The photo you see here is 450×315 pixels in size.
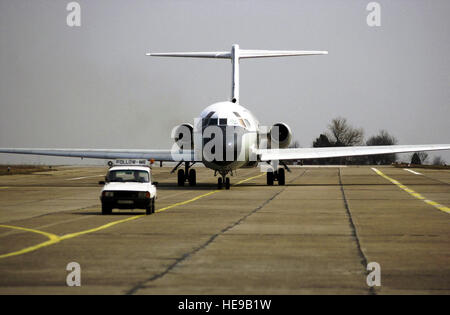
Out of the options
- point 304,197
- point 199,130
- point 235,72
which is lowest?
point 304,197

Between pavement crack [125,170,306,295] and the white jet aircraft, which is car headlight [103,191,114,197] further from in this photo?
the white jet aircraft

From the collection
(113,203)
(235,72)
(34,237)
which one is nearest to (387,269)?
(34,237)

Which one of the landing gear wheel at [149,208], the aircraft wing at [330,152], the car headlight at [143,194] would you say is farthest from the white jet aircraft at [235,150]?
the car headlight at [143,194]

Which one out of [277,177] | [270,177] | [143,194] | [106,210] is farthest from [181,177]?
[143,194]

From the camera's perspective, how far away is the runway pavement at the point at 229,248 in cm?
1241

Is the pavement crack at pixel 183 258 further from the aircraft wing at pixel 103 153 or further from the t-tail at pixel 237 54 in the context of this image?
the t-tail at pixel 237 54

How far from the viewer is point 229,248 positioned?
1686 centimetres

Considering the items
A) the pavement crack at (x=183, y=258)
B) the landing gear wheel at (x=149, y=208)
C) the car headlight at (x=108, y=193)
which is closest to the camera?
the pavement crack at (x=183, y=258)

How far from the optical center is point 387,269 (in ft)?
45.9

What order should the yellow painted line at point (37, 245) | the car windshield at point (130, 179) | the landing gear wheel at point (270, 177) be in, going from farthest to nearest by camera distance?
the landing gear wheel at point (270, 177), the car windshield at point (130, 179), the yellow painted line at point (37, 245)

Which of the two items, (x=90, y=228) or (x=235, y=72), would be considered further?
(x=235, y=72)

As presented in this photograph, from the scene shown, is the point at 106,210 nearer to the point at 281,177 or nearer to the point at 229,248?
the point at 229,248
